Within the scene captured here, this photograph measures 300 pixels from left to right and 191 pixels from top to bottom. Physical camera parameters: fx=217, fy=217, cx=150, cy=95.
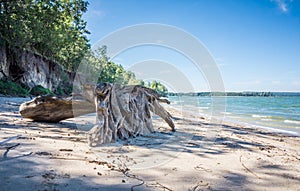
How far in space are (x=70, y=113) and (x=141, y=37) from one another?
6.55 m

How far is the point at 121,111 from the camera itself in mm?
6305

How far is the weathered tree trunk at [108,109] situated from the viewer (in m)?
5.35

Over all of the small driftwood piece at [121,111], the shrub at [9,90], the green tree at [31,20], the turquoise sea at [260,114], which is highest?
the green tree at [31,20]

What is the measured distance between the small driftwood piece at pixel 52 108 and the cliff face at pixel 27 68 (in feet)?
56.7

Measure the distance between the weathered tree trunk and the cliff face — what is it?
57.8 ft

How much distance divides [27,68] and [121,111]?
957 inches

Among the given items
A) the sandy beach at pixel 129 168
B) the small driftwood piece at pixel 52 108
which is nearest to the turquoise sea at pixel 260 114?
the sandy beach at pixel 129 168

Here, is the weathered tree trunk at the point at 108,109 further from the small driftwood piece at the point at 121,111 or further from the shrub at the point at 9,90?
the shrub at the point at 9,90

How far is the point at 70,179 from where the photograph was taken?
2.71 m

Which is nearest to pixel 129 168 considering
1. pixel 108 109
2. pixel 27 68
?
pixel 108 109

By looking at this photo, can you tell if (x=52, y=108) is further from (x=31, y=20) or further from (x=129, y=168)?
(x=31, y=20)

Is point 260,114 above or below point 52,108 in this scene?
below

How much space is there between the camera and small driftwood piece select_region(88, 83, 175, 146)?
518 cm

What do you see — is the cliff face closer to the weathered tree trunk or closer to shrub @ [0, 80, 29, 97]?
shrub @ [0, 80, 29, 97]
